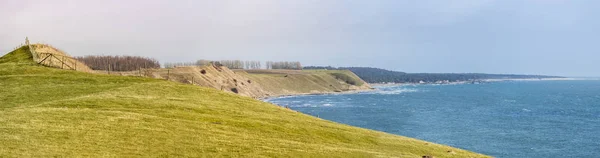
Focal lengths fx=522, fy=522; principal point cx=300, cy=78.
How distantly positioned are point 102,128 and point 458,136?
81249 millimetres

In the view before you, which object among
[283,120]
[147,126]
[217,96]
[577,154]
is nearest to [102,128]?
[147,126]

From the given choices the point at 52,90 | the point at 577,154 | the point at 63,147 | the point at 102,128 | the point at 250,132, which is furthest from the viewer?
the point at 577,154

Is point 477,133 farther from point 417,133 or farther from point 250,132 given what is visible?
point 250,132

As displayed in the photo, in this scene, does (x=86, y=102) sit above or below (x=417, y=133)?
above

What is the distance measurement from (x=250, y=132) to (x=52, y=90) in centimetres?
2817

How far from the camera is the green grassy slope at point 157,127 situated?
30766mm

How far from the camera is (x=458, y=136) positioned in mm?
102312

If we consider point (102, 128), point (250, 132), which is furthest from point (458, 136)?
point (102, 128)

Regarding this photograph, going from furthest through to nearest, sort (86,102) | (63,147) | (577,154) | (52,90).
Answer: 1. (577,154)
2. (52,90)
3. (86,102)
4. (63,147)

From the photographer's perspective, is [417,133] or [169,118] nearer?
[169,118]

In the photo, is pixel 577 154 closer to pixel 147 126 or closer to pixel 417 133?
pixel 417 133

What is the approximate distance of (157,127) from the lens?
3619 centimetres

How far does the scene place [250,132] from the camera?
1544 inches

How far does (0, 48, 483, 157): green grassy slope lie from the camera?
3077cm
